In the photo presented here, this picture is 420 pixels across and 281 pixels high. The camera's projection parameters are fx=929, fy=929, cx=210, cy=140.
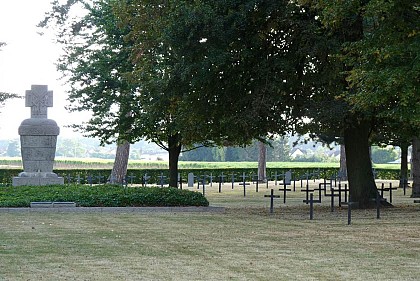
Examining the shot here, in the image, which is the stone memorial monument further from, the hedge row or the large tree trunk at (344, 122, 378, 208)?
the hedge row

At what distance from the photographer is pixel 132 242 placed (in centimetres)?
1819

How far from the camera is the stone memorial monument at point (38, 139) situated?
34.7 meters

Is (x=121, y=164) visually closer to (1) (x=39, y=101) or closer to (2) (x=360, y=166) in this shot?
(1) (x=39, y=101)

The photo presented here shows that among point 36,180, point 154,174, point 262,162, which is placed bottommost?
point 36,180

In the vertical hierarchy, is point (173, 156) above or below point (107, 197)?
above

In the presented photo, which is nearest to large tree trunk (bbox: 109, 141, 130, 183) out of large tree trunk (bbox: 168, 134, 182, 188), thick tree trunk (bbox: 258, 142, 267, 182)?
large tree trunk (bbox: 168, 134, 182, 188)

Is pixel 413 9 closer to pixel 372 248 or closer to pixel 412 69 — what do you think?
pixel 412 69

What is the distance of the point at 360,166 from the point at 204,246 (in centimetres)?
1373

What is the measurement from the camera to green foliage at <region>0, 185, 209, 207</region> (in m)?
27.8

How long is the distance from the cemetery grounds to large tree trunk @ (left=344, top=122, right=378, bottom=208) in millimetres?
3421

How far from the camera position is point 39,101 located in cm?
3509

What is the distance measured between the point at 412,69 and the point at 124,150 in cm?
3313

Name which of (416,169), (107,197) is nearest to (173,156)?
(416,169)

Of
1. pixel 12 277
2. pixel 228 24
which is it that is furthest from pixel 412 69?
pixel 12 277
